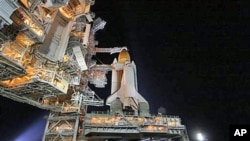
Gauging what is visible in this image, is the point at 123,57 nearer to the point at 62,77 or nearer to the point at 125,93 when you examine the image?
the point at 125,93

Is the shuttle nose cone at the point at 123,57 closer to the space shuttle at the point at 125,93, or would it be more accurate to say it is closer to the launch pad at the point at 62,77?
the space shuttle at the point at 125,93

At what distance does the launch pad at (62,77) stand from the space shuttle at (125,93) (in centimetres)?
17

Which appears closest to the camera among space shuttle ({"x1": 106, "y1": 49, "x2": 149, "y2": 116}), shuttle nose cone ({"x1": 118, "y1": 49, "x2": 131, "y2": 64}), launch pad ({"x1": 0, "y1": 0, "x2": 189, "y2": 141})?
launch pad ({"x1": 0, "y1": 0, "x2": 189, "y2": 141})

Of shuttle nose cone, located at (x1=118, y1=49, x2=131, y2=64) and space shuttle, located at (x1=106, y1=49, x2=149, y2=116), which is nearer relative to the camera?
space shuttle, located at (x1=106, y1=49, x2=149, y2=116)

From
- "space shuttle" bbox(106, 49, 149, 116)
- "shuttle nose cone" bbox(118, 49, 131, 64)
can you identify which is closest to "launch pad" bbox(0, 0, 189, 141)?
"space shuttle" bbox(106, 49, 149, 116)

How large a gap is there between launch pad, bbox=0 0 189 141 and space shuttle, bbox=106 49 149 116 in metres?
0.17

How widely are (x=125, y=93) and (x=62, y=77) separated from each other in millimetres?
13285

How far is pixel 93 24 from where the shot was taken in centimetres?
4775

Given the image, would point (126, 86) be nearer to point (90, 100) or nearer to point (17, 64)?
point (90, 100)

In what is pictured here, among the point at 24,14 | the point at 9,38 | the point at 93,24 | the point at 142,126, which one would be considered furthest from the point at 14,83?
the point at 93,24

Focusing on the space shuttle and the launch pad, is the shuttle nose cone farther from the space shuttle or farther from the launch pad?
the launch pad

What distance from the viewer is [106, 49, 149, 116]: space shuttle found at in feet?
123

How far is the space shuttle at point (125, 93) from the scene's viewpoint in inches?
1472

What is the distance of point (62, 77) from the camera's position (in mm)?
30953
